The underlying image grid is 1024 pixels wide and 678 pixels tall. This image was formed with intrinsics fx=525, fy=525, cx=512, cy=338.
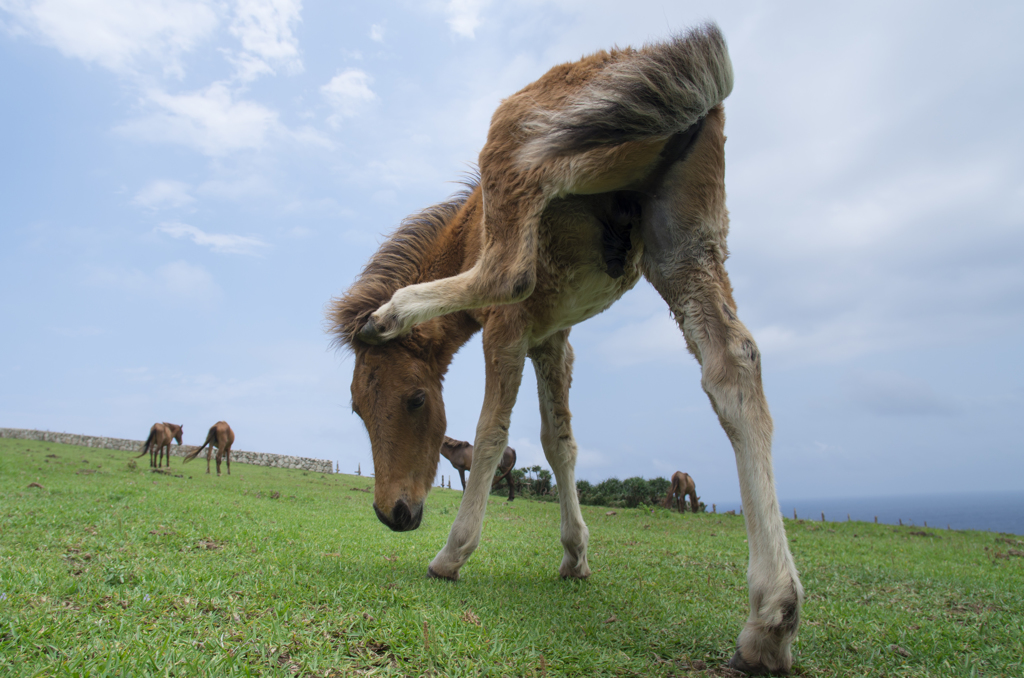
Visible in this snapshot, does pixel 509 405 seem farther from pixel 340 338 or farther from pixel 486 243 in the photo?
pixel 340 338

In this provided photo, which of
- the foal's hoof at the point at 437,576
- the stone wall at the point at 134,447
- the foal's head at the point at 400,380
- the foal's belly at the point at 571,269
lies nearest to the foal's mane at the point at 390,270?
the foal's head at the point at 400,380

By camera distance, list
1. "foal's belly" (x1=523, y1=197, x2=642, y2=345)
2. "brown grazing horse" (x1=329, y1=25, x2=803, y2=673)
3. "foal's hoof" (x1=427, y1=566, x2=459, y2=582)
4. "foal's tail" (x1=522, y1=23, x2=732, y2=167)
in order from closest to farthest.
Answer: "brown grazing horse" (x1=329, y1=25, x2=803, y2=673)
"foal's tail" (x1=522, y1=23, x2=732, y2=167)
"foal's belly" (x1=523, y1=197, x2=642, y2=345)
"foal's hoof" (x1=427, y1=566, x2=459, y2=582)

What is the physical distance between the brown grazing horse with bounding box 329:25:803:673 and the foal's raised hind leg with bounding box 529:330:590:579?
0.04ft

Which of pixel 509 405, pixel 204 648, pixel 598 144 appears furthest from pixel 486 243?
pixel 204 648

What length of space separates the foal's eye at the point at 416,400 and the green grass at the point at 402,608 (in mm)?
1061

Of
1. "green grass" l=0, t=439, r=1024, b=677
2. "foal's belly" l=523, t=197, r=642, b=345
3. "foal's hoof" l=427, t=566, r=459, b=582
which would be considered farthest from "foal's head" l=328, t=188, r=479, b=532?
"foal's belly" l=523, t=197, r=642, b=345

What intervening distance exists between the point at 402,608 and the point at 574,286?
6.71 feet

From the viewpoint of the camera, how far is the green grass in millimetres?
1903

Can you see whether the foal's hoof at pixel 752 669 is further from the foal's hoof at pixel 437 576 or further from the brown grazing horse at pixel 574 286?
the foal's hoof at pixel 437 576

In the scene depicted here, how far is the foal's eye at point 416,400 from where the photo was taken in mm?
3639

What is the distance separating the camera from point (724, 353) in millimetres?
2471

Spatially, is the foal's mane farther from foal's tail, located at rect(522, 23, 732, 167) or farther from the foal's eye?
foal's tail, located at rect(522, 23, 732, 167)

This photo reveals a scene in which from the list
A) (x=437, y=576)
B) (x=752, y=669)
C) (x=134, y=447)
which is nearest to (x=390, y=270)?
(x=437, y=576)

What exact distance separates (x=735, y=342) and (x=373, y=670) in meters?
2.00
